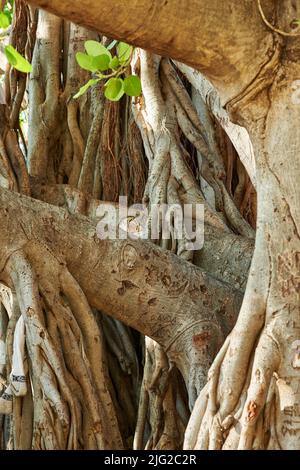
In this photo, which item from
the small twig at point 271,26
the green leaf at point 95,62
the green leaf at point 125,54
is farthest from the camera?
the green leaf at point 125,54

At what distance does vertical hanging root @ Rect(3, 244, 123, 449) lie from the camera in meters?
3.27

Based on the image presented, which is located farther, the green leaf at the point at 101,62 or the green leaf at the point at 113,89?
the green leaf at the point at 113,89

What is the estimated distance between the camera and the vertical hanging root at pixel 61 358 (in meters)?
3.27

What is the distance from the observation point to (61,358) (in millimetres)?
3334

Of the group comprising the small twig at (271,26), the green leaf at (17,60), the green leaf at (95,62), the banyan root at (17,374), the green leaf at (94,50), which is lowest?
the banyan root at (17,374)

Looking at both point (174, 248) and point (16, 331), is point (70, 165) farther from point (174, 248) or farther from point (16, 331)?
point (16, 331)

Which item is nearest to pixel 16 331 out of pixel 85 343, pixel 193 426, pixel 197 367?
pixel 85 343

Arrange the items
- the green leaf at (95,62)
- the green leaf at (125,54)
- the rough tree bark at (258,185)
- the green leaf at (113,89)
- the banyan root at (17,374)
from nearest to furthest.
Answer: the rough tree bark at (258,185) < the green leaf at (95,62) < the green leaf at (113,89) < the green leaf at (125,54) < the banyan root at (17,374)

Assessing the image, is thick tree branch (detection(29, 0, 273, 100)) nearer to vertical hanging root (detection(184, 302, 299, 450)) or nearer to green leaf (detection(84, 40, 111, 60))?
green leaf (detection(84, 40, 111, 60))

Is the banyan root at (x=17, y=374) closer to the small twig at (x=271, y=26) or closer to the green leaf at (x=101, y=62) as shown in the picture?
the green leaf at (x=101, y=62)

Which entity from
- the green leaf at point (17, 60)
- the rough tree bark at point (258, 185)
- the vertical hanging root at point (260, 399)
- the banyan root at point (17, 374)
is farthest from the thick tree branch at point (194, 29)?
the banyan root at point (17, 374)

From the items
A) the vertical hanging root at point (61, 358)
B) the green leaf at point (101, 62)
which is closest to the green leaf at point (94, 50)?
the green leaf at point (101, 62)

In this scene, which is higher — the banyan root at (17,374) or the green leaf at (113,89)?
the green leaf at (113,89)

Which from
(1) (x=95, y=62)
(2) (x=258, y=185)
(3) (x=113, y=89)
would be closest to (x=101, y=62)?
(1) (x=95, y=62)
